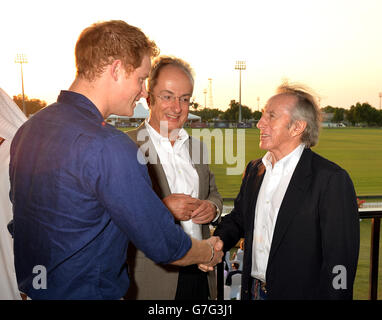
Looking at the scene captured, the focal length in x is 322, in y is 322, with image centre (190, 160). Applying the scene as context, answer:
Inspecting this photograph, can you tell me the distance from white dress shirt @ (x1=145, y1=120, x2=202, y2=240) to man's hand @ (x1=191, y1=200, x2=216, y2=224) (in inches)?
2.7

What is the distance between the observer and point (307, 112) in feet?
5.54

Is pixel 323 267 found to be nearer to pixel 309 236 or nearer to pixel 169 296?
pixel 309 236

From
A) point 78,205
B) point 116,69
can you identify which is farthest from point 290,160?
point 78,205

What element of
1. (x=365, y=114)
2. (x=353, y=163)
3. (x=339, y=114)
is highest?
(x=339, y=114)

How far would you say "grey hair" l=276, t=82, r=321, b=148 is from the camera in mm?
1680

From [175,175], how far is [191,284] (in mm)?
594

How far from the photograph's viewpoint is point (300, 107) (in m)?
1.68

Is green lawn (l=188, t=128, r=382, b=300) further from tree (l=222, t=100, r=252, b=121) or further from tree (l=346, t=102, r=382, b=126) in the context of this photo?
tree (l=222, t=100, r=252, b=121)

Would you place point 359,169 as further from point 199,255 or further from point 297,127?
point 199,255

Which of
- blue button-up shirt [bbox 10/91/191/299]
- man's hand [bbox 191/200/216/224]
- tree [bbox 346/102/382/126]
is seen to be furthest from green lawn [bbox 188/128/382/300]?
tree [bbox 346/102/382/126]

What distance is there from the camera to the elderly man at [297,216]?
142 cm
